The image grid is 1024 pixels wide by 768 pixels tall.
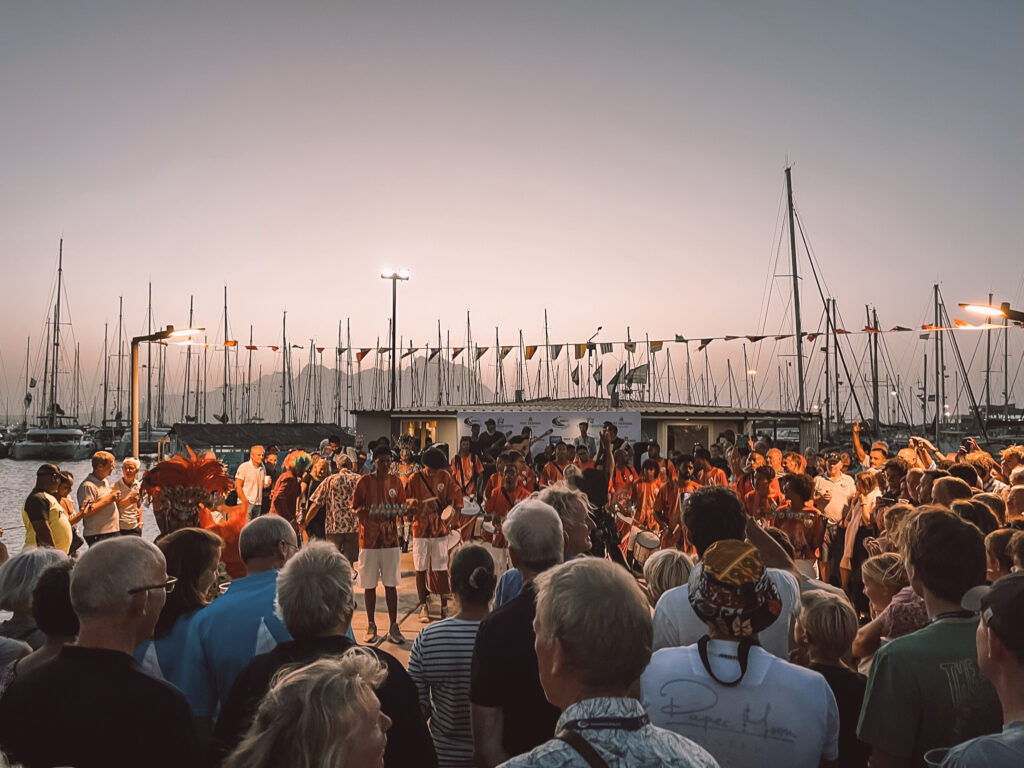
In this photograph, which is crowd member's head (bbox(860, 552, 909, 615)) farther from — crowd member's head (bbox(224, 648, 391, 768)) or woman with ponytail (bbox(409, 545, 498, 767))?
crowd member's head (bbox(224, 648, 391, 768))

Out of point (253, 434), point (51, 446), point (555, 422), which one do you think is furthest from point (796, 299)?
point (51, 446)

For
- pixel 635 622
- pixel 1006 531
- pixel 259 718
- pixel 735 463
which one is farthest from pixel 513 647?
pixel 735 463

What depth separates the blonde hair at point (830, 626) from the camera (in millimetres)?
2922

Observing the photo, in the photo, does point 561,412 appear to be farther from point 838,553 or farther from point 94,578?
point 94,578

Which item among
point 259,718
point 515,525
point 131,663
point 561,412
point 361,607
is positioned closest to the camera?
point 259,718

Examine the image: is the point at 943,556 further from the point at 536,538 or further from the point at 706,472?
the point at 706,472

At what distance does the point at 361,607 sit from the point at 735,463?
811cm

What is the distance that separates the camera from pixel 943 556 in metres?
2.55

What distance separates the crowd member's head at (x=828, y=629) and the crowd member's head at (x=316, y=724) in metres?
2.18

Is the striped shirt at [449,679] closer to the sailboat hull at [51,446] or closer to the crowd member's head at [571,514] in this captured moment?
the crowd member's head at [571,514]

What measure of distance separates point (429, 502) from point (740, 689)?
21.0 feet

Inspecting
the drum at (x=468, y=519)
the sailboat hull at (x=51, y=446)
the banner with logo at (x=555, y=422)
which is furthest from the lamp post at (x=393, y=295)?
the sailboat hull at (x=51, y=446)

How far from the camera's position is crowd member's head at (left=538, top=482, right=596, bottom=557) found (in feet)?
12.4

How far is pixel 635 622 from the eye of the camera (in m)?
1.65
